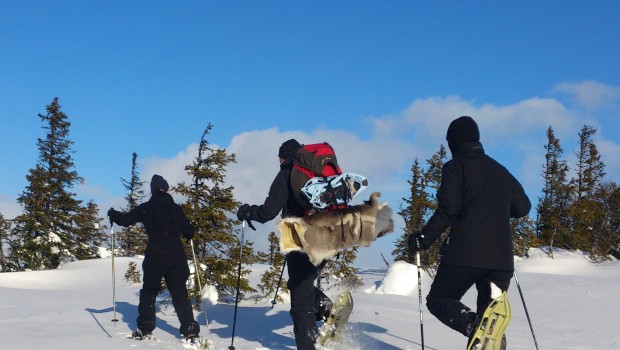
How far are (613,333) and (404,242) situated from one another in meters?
12.8

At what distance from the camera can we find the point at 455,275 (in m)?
4.84

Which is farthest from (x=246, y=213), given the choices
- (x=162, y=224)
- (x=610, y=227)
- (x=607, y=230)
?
(x=610, y=227)

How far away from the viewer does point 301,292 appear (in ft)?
18.7

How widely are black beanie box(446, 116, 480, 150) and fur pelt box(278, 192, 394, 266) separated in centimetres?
111

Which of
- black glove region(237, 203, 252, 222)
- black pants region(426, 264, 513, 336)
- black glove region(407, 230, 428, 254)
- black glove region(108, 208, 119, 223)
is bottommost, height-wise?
black pants region(426, 264, 513, 336)

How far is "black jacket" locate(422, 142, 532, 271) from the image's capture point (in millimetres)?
4730

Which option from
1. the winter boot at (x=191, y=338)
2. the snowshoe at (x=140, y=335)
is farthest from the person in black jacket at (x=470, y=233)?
the snowshoe at (x=140, y=335)

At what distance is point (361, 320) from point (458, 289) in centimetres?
363

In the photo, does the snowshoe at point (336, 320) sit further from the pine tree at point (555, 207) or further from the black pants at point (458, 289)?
the pine tree at point (555, 207)

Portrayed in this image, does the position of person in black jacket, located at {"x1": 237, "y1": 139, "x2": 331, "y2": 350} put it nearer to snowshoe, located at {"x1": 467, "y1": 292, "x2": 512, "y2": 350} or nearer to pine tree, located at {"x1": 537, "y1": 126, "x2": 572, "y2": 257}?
snowshoe, located at {"x1": 467, "y1": 292, "x2": 512, "y2": 350}

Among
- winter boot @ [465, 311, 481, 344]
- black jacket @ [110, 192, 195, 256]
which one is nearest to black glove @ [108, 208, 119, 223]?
black jacket @ [110, 192, 195, 256]

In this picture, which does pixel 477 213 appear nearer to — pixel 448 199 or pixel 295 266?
pixel 448 199

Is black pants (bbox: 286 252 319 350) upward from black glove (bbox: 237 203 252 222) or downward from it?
downward

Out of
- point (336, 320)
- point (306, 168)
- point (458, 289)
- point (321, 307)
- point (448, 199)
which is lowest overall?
point (336, 320)
